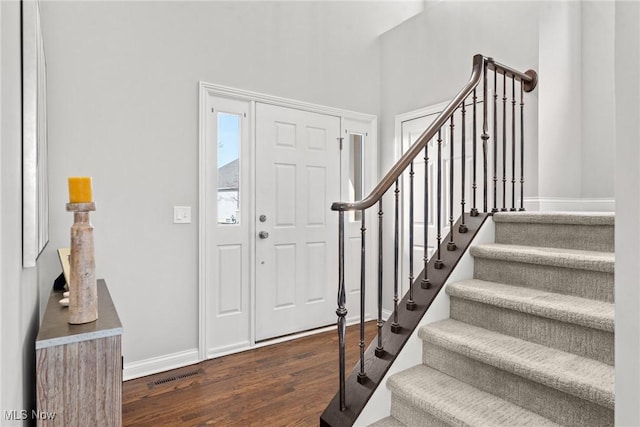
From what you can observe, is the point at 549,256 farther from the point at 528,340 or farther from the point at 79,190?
the point at 79,190

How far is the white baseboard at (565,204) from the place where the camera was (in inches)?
106

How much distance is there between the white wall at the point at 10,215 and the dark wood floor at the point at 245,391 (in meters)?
1.13

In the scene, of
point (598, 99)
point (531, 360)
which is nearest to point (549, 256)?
point (531, 360)

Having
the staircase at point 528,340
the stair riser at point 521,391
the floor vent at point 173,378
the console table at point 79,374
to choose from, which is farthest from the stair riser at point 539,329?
the floor vent at point 173,378

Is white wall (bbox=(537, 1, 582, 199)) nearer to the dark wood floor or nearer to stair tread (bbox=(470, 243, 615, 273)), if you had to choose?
stair tread (bbox=(470, 243, 615, 273))

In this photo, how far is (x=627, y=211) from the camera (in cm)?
67

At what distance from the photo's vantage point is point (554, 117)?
2689 mm

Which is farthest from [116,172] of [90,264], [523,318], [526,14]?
[526,14]

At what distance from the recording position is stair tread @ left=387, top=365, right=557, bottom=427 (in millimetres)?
1339

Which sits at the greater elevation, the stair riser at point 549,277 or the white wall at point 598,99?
the white wall at point 598,99

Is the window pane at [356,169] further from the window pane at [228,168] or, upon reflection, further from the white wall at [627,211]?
the white wall at [627,211]

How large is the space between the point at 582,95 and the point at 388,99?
1.66 metres

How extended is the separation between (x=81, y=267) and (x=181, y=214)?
1517mm

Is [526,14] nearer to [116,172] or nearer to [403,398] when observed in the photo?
[403,398]
